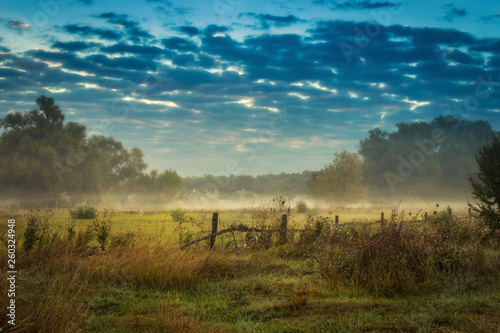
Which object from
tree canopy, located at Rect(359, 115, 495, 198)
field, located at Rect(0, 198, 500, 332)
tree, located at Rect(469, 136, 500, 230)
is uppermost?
tree canopy, located at Rect(359, 115, 495, 198)

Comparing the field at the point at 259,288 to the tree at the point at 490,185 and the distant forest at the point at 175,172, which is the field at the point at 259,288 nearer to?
the tree at the point at 490,185

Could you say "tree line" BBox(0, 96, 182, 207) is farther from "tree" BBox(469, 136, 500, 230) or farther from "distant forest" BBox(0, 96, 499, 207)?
"tree" BBox(469, 136, 500, 230)

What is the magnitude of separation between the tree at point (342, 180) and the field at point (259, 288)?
45.3 m

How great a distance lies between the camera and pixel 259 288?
8.16 metres

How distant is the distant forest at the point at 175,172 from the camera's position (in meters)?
45.1

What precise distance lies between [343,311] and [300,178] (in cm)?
10107

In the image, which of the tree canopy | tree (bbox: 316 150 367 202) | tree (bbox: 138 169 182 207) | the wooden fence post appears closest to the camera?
the wooden fence post

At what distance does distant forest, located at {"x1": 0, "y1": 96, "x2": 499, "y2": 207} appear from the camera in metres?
45.1

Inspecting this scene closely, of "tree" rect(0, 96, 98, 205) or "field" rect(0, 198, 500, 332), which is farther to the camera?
"tree" rect(0, 96, 98, 205)

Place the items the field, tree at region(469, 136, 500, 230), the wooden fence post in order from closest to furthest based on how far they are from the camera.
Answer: the field, the wooden fence post, tree at region(469, 136, 500, 230)

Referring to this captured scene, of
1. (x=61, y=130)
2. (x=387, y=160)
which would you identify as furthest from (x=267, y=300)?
(x=387, y=160)

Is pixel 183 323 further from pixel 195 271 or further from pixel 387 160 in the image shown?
pixel 387 160

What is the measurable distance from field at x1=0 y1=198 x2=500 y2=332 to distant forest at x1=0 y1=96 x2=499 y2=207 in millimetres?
23150

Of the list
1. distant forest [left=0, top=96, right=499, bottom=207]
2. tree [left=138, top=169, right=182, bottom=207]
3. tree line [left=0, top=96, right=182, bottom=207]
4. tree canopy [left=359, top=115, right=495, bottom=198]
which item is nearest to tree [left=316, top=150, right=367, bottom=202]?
distant forest [left=0, top=96, right=499, bottom=207]
